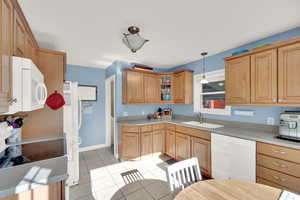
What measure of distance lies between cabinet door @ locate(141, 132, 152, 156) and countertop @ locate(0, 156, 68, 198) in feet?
6.08

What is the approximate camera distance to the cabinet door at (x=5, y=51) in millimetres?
753

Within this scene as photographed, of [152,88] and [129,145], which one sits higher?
[152,88]

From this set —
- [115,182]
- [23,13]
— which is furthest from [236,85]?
[23,13]

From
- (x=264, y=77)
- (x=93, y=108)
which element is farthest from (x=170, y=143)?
(x=93, y=108)

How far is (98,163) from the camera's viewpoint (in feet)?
9.30

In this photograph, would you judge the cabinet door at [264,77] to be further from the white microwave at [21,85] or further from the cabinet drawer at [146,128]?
the white microwave at [21,85]

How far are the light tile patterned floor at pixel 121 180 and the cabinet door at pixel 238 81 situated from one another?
174cm

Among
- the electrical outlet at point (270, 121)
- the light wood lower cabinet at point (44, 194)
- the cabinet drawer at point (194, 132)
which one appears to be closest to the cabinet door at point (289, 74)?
the electrical outlet at point (270, 121)

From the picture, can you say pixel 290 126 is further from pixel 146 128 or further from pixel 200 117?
pixel 146 128

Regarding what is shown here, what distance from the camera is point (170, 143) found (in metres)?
3.02

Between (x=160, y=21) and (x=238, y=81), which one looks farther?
(x=238, y=81)

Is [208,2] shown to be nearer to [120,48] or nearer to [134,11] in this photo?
[134,11]

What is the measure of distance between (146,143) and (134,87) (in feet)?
4.42

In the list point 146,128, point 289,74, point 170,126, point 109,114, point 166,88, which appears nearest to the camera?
point 289,74
